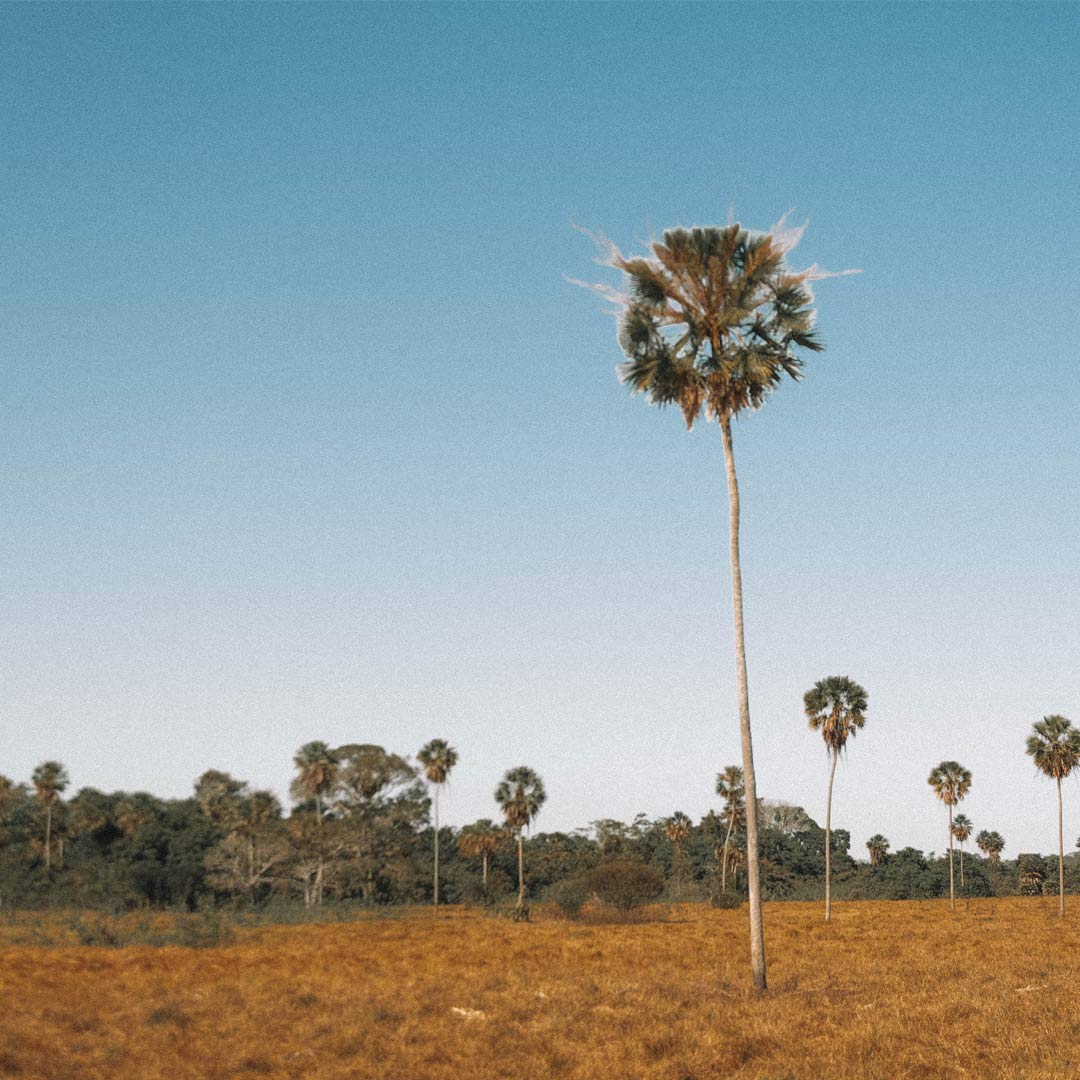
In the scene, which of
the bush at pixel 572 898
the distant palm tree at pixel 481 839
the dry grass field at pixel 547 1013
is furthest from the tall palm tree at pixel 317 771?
the dry grass field at pixel 547 1013

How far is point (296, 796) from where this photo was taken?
79.8 meters

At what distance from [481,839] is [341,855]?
18.6 meters

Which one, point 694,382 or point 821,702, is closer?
point 694,382

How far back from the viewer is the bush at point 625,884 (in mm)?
55000

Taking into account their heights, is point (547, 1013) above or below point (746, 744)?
below

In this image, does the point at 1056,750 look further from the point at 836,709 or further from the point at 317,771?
the point at 317,771

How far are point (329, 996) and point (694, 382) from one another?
15.8 m

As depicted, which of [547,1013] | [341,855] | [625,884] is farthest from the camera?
[341,855]

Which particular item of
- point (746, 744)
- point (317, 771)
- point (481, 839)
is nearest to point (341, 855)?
point (317, 771)

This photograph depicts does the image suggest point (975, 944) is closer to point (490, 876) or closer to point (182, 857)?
point (490, 876)

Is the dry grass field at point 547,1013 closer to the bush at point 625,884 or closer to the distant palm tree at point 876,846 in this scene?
the bush at point 625,884

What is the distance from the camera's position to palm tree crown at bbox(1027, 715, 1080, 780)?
65.8 meters

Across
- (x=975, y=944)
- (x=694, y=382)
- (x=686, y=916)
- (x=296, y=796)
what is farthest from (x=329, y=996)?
(x=296, y=796)

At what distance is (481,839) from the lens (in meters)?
89.1
